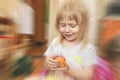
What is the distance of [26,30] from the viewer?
28.4 inches

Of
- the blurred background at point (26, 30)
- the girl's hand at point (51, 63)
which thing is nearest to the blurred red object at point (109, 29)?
the blurred background at point (26, 30)

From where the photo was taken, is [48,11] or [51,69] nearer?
[51,69]

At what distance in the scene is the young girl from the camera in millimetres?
578

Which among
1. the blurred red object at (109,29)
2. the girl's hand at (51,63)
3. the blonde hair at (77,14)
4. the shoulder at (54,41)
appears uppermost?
the blonde hair at (77,14)

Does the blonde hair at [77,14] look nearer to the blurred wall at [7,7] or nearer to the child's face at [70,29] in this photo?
the child's face at [70,29]

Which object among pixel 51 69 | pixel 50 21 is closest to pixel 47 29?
pixel 50 21

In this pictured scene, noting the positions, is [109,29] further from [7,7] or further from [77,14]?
[7,7]

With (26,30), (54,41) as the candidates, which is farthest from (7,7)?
(54,41)

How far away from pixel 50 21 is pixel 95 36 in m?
0.11

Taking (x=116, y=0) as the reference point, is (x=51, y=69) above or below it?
below

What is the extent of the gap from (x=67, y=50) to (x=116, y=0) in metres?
0.18

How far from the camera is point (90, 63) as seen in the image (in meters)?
0.59

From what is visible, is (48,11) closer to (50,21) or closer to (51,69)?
(50,21)

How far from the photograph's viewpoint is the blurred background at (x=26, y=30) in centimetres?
68
